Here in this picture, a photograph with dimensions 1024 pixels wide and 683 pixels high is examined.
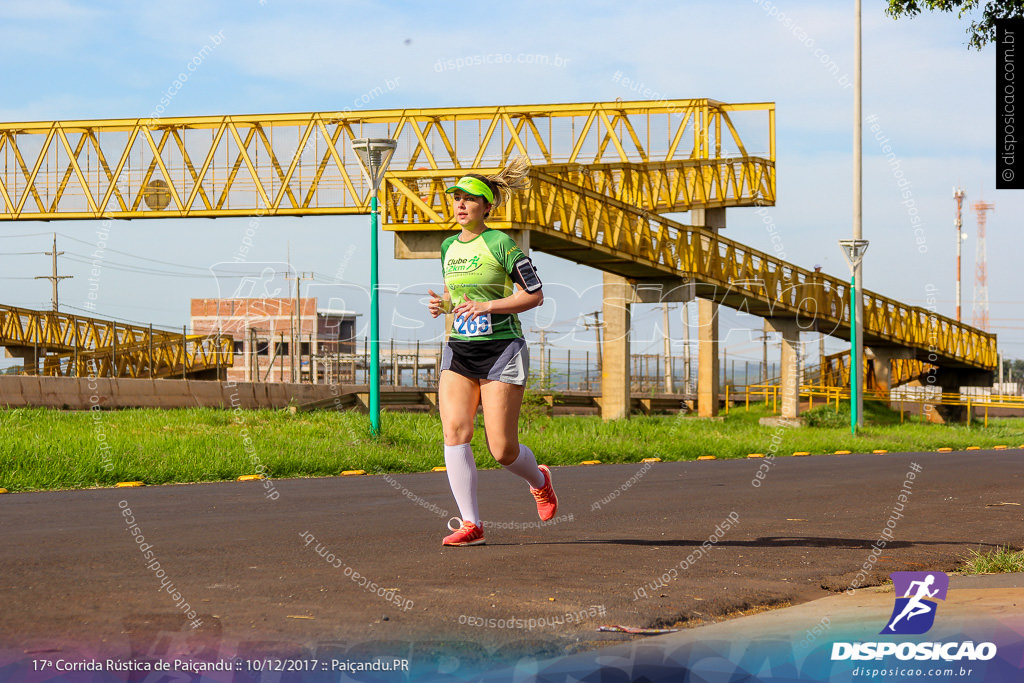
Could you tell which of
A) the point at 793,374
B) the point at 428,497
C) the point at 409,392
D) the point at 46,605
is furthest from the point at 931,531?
the point at 409,392

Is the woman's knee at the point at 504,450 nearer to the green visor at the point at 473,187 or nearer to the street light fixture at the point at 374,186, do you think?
the green visor at the point at 473,187

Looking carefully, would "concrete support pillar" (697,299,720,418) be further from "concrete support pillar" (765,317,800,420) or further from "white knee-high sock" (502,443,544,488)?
"white knee-high sock" (502,443,544,488)

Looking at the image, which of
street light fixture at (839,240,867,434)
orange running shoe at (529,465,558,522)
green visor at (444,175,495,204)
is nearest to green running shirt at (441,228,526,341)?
green visor at (444,175,495,204)

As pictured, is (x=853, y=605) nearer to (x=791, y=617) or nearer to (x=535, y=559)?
(x=791, y=617)

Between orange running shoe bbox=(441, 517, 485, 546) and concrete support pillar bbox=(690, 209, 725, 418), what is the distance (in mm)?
30945

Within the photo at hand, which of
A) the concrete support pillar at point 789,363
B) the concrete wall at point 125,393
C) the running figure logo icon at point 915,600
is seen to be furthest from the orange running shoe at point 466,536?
the concrete support pillar at point 789,363

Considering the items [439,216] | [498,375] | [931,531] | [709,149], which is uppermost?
[709,149]

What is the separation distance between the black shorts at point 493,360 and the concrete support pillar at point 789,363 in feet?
92.4

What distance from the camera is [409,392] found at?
3788cm

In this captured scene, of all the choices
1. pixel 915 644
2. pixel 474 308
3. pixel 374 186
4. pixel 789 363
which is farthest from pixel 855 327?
pixel 915 644

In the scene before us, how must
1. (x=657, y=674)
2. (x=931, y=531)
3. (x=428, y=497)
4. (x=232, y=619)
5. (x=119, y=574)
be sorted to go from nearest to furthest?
(x=657, y=674) → (x=232, y=619) → (x=119, y=574) → (x=931, y=531) → (x=428, y=497)

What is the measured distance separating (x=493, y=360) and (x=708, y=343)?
32.6 metres

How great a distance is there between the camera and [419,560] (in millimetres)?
6660

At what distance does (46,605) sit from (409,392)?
3280cm
